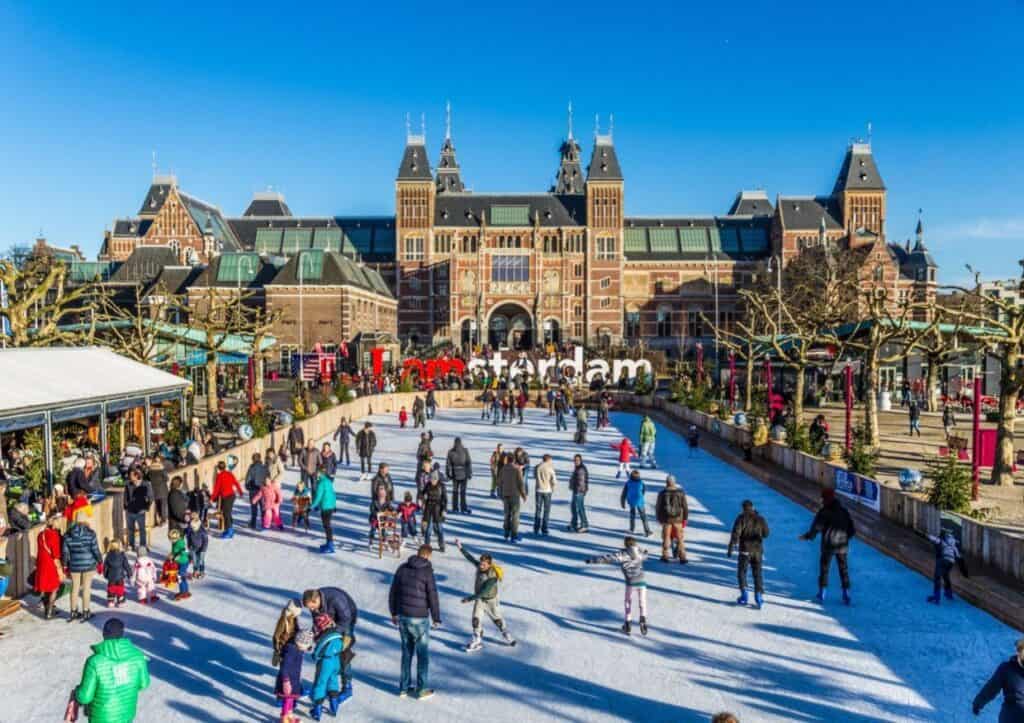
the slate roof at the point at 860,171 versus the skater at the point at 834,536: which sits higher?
the slate roof at the point at 860,171

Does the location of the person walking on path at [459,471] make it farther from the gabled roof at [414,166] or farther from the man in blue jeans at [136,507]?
the gabled roof at [414,166]

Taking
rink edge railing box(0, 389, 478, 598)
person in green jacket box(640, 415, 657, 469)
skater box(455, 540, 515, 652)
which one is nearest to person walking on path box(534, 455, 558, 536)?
skater box(455, 540, 515, 652)

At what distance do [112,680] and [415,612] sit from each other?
8.18 ft

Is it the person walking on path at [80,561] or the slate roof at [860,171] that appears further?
the slate roof at [860,171]

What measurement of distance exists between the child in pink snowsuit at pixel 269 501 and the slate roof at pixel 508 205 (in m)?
58.8

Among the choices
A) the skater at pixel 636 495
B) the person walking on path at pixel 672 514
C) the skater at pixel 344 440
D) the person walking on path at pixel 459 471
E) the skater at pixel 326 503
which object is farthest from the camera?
the skater at pixel 344 440

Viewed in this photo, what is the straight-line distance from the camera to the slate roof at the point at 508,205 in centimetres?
7162

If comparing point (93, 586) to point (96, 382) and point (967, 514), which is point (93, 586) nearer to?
point (96, 382)

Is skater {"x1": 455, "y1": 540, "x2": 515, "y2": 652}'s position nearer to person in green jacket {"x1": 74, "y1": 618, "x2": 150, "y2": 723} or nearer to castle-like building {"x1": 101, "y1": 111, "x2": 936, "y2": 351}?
person in green jacket {"x1": 74, "y1": 618, "x2": 150, "y2": 723}

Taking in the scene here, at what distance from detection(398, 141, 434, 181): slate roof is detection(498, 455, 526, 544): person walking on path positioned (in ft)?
200

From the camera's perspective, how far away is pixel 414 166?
2822 inches

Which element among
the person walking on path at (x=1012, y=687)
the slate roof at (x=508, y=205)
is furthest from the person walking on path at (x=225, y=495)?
the slate roof at (x=508, y=205)

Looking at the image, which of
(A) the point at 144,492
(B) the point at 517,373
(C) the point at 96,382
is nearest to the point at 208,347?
(C) the point at 96,382

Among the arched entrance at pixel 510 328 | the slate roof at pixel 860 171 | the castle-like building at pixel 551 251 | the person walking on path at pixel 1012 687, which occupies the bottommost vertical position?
the person walking on path at pixel 1012 687
